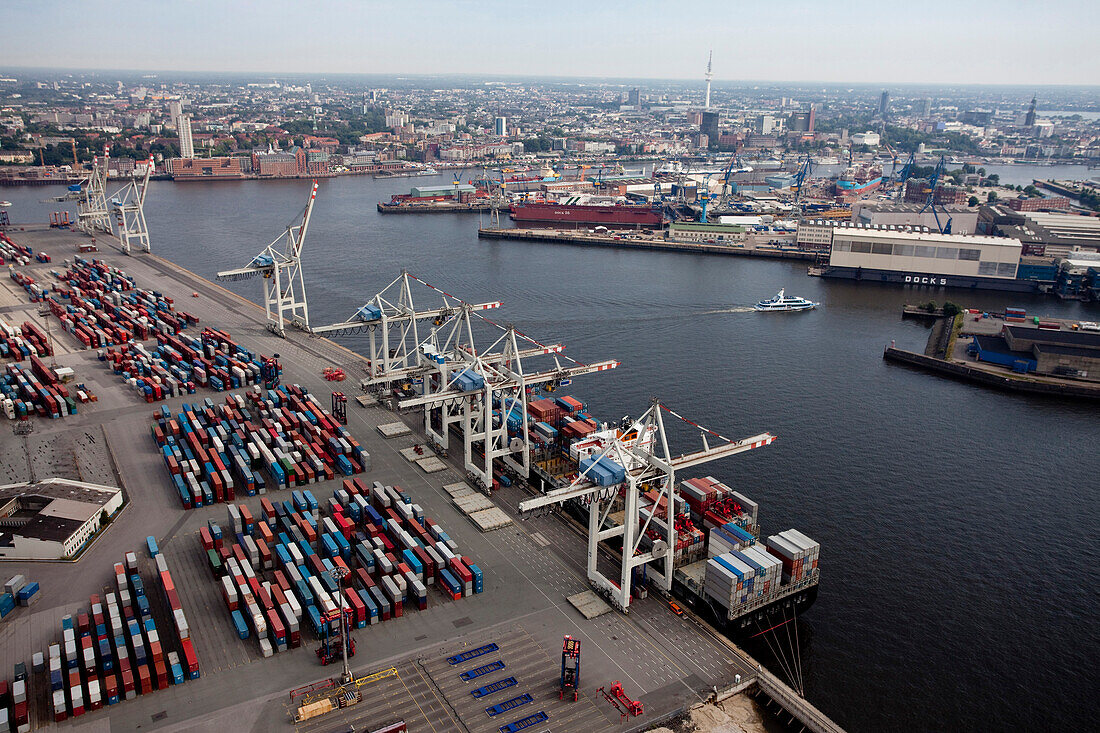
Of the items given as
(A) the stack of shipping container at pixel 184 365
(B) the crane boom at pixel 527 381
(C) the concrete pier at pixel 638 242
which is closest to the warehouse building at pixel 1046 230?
(C) the concrete pier at pixel 638 242

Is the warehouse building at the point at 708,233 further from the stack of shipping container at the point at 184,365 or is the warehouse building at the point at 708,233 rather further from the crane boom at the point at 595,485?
the crane boom at the point at 595,485

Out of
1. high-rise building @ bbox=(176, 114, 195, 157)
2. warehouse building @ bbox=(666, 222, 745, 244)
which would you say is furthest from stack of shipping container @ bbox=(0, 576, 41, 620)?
high-rise building @ bbox=(176, 114, 195, 157)

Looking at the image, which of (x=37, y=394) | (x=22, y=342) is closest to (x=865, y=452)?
(x=37, y=394)

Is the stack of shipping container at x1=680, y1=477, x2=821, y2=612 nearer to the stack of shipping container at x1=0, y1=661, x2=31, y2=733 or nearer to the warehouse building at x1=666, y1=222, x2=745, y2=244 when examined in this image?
the stack of shipping container at x1=0, y1=661, x2=31, y2=733

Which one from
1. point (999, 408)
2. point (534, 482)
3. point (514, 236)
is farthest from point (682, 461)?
point (514, 236)

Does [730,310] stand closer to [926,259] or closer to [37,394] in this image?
[926,259]
